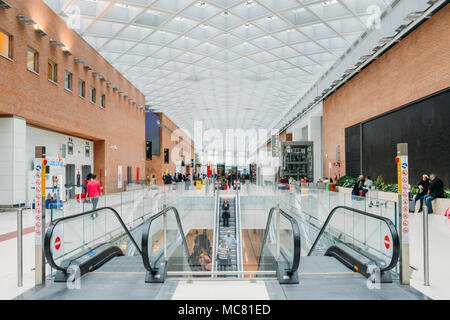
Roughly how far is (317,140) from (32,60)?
25810 mm

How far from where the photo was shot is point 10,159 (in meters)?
12.4

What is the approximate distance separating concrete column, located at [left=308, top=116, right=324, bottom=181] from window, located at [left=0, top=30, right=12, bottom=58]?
26.4m

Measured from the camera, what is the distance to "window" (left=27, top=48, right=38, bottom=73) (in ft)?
43.9

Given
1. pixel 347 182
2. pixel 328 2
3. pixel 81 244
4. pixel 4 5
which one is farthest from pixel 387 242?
pixel 347 182

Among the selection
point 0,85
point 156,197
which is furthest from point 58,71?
point 156,197

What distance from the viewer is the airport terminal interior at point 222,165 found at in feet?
14.9

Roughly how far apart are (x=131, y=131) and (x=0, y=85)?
16.8m

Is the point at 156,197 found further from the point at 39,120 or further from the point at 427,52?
the point at 427,52

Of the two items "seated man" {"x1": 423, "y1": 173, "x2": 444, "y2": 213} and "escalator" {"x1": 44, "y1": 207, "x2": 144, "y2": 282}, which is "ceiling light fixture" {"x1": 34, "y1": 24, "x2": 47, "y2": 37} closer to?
"escalator" {"x1": 44, "y1": 207, "x2": 144, "y2": 282}

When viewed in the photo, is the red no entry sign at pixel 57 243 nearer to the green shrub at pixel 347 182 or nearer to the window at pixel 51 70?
the window at pixel 51 70

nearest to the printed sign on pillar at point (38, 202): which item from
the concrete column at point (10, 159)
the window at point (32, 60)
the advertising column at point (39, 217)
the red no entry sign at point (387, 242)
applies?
the advertising column at point (39, 217)

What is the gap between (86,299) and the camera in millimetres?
3877

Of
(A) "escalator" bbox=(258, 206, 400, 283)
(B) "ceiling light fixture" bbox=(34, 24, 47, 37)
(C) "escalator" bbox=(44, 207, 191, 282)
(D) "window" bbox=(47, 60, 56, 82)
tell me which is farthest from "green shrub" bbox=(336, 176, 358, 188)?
(B) "ceiling light fixture" bbox=(34, 24, 47, 37)
